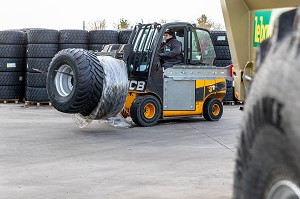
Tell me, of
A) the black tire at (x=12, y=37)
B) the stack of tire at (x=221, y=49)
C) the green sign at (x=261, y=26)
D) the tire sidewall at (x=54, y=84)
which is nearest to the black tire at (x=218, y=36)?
the stack of tire at (x=221, y=49)

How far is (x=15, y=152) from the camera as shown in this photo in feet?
31.8

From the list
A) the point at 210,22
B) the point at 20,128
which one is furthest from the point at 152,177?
the point at 210,22

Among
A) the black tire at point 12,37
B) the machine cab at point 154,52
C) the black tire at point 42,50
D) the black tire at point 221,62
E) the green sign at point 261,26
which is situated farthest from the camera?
the black tire at point 12,37

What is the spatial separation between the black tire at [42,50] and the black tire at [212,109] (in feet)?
20.1

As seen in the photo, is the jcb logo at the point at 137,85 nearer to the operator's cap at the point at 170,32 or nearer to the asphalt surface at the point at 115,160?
the asphalt surface at the point at 115,160

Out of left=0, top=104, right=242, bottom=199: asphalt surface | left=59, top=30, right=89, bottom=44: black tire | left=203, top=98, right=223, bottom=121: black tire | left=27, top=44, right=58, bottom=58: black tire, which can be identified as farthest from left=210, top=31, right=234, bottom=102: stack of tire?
left=27, top=44, right=58, bottom=58: black tire

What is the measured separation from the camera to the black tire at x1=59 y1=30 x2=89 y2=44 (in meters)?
19.0

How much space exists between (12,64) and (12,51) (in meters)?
0.40

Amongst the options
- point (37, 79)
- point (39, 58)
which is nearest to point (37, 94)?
point (37, 79)

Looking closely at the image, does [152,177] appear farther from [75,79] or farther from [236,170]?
[236,170]

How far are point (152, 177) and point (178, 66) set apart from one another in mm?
6276

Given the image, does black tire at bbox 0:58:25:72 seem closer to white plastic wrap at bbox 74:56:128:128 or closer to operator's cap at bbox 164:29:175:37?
operator's cap at bbox 164:29:175:37

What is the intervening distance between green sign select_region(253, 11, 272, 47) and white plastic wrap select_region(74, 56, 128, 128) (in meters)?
6.81

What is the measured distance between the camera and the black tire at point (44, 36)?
18.9m
